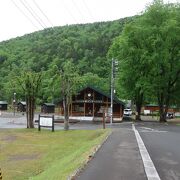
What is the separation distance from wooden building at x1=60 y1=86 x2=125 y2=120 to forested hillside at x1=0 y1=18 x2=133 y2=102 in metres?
8.98

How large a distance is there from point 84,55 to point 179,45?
53383 millimetres

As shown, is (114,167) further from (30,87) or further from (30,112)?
(30,87)

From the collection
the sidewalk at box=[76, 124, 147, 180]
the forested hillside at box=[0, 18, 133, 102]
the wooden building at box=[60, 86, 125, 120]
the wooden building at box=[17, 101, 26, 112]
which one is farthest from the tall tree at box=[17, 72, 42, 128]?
the wooden building at box=[17, 101, 26, 112]

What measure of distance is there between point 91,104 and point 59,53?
17607 millimetres

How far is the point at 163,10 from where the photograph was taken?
67.6 m

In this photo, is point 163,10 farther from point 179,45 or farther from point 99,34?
point 99,34

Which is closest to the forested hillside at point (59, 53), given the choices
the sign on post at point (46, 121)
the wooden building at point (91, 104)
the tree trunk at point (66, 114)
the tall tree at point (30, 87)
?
the wooden building at point (91, 104)

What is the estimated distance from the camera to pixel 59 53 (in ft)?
281

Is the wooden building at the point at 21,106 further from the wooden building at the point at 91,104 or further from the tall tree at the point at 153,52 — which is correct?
the tall tree at the point at 153,52

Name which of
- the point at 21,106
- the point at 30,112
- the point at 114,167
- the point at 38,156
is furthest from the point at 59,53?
the point at 114,167

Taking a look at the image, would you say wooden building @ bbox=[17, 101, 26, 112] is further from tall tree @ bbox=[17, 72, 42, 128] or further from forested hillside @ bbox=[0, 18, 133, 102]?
tall tree @ bbox=[17, 72, 42, 128]

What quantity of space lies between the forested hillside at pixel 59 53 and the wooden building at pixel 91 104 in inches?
354

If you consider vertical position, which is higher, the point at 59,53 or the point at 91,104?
the point at 59,53

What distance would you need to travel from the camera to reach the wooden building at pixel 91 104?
2768 inches
